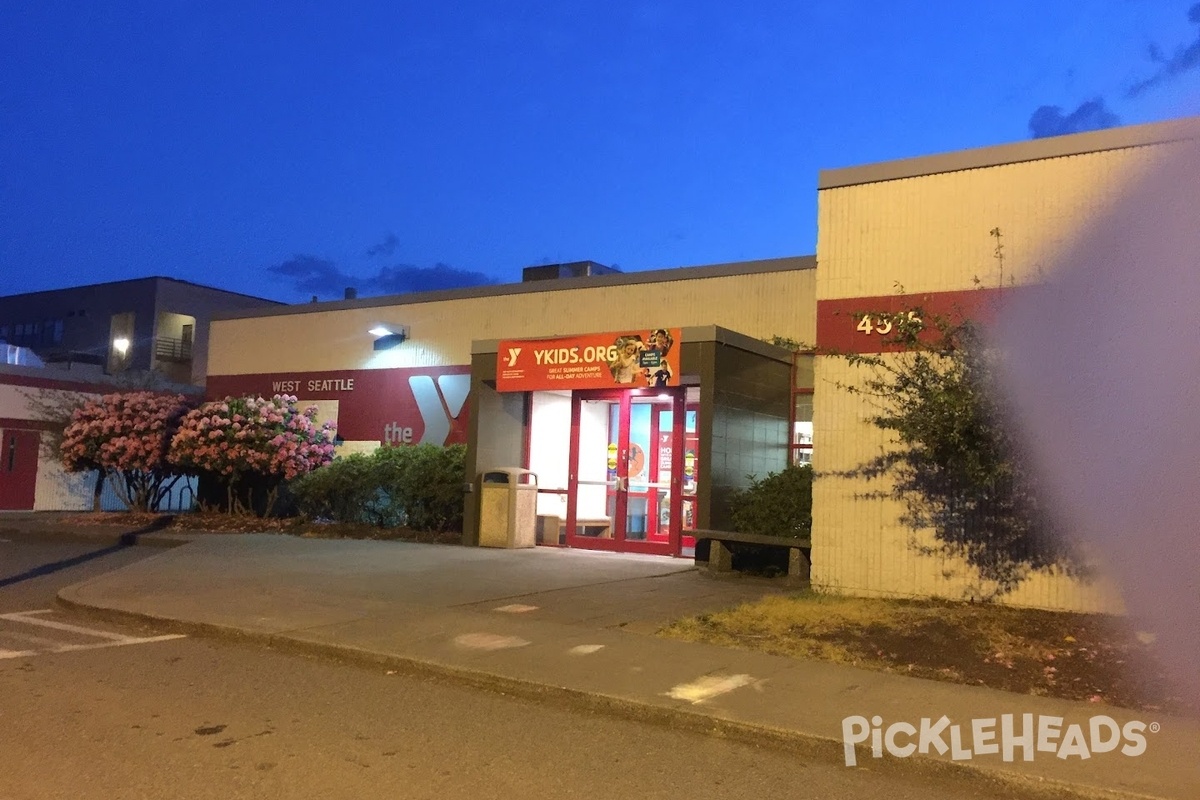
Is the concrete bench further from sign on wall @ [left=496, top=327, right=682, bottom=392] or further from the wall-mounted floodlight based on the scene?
the wall-mounted floodlight

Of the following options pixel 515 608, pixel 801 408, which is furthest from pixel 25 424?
pixel 515 608

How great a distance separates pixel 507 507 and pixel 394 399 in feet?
27.6

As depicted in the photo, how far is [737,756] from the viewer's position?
6.17 metres

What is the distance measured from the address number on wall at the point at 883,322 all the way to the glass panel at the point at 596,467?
6192 millimetres

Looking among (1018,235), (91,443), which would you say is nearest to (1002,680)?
(1018,235)

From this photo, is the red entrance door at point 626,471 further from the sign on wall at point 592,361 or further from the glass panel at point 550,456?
the sign on wall at point 592,361

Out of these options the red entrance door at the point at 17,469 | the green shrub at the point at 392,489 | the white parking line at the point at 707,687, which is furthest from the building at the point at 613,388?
the red entrance door at the point at 17,469

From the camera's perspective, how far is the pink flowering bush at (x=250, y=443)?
20.8 m

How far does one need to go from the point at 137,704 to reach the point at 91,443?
670 inches

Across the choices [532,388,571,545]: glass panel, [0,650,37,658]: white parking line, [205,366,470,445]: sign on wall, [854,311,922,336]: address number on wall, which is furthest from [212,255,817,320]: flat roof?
[0,650,37,658]: white parking line

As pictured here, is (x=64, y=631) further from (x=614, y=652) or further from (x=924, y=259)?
(x=924, y=259)

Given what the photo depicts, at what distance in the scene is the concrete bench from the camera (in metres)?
12.9

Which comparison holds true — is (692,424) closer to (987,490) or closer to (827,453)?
(827,453)

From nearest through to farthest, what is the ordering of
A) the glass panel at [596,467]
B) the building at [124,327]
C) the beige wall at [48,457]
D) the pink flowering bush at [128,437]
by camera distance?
the glass panel at [596,467], the pink flowering bush at [128,437], the beige wall at [48,457], the building at [124,327]
